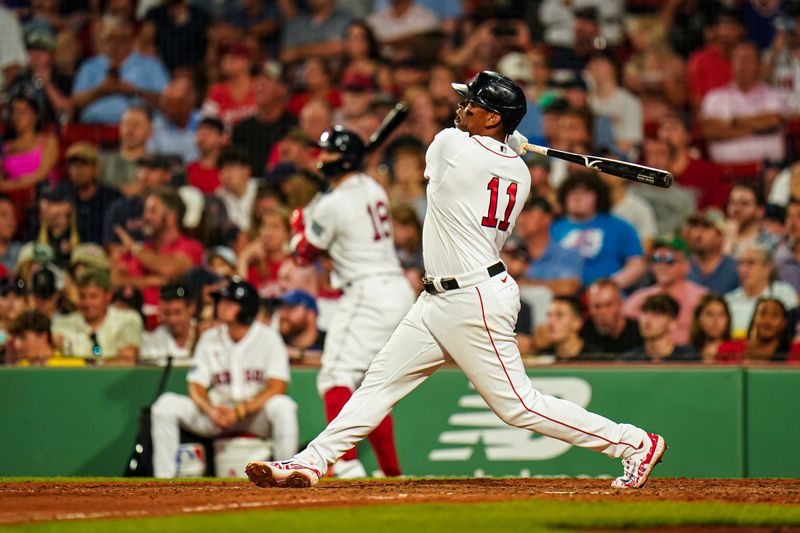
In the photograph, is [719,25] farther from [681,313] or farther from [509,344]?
[509,344]

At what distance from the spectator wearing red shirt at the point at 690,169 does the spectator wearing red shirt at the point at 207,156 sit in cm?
349

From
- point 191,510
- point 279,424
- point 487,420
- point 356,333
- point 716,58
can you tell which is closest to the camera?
point 191,510

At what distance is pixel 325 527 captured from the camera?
4184mm

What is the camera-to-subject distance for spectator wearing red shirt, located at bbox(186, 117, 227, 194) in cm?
968

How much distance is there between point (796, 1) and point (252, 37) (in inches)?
184

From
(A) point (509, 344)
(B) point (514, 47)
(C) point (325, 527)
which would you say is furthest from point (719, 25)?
(C) point (325, 527)

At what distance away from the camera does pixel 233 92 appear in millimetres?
10609

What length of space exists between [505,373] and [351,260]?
85.8 inches

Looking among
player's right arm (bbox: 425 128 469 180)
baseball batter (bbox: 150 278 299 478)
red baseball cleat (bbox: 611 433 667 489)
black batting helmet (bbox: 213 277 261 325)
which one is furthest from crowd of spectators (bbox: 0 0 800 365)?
player's right arm (bbox: 425 128 469 180)

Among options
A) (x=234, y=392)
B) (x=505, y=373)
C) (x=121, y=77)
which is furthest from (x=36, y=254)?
(x=505, y=373)

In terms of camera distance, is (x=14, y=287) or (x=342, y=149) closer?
(x=342, y=149)

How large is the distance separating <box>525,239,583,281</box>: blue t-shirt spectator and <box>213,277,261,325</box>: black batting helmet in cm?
200

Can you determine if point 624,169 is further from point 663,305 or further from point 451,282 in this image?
point 663,305

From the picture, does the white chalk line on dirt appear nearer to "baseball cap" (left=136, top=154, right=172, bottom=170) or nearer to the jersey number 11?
the jersey number 11
